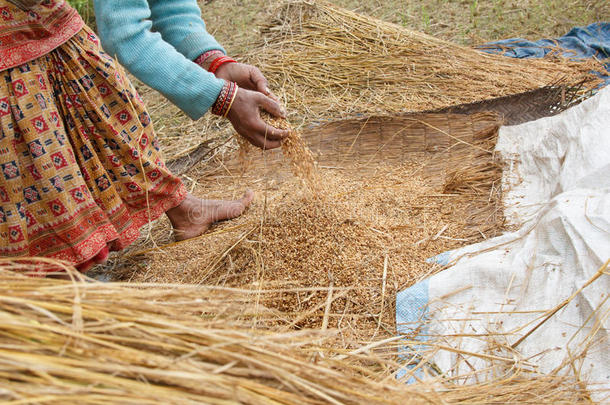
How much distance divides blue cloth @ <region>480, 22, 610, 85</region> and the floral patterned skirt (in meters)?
2.43

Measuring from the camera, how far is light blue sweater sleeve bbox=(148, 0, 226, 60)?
188 centimetres

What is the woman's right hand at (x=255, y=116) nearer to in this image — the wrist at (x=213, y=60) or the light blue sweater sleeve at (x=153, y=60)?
the light blue sweater sleeve at (x=153, y=60)

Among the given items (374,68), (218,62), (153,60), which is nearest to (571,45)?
(374,68)

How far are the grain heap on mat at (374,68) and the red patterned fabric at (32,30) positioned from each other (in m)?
1.48

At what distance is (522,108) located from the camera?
7.96 feet

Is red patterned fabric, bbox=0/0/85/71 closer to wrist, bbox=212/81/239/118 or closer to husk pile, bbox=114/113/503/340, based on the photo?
wrist, bbox=212/81/239/118

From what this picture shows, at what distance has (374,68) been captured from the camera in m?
3.10

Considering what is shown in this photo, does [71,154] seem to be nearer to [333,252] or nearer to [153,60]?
[153,60]

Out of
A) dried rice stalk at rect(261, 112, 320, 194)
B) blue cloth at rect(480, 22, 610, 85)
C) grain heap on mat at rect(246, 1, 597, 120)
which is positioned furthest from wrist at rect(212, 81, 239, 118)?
blue cloth at rect(480, 22, 610, 85)

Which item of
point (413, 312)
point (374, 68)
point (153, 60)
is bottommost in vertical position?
point (413, 312)

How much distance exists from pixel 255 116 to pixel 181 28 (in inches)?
19.6

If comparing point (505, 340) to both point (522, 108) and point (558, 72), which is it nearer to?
point (522, 108)

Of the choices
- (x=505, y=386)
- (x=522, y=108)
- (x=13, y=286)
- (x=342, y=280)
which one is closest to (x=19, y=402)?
(x=13, y=286)

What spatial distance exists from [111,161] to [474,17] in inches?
126
